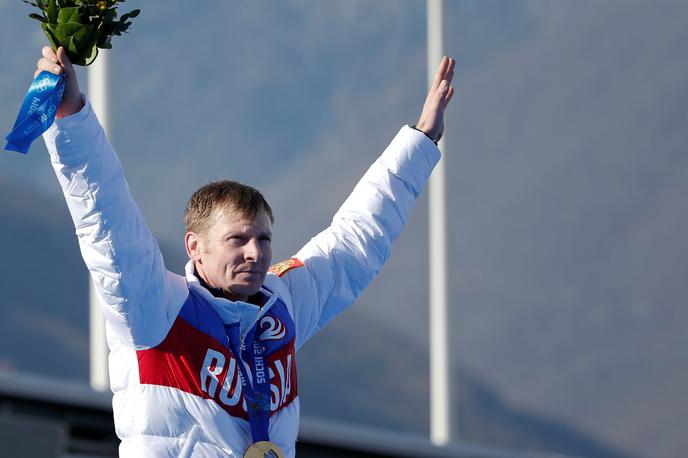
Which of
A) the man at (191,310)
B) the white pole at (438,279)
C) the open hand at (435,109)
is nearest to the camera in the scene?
the man at (191,310)

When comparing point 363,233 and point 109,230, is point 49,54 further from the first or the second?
point 363,233

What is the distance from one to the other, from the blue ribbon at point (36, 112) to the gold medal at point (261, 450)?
1008 millimetres

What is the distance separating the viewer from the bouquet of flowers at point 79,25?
3346 millimetres

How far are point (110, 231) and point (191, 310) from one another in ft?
1.33

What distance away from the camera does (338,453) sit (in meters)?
8.20

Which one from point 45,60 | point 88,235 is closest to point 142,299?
point 88,235

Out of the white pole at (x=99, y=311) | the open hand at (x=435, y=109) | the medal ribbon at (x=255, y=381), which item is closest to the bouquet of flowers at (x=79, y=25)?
the medal ribbon at (x=255, y=381)

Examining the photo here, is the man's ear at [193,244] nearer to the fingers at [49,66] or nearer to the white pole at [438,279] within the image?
the fingers at [49,66]

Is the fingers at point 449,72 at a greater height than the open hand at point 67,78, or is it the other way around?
the fingers at point 449,72

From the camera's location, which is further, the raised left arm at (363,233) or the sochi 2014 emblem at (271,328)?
the raised left arm at (363,233)

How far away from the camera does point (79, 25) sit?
11.0ft

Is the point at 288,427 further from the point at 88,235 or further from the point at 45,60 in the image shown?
the point at 45,60

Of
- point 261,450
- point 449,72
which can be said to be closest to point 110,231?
point 261,450

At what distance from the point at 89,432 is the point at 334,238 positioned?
11.7ft
